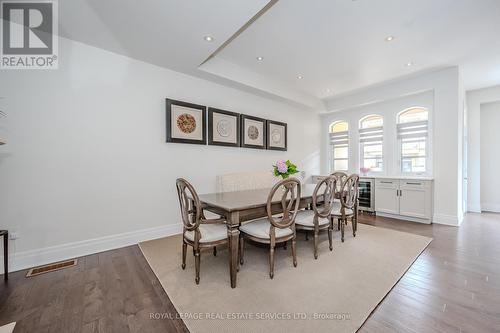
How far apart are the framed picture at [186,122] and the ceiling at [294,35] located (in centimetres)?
59

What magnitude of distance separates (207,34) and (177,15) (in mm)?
395

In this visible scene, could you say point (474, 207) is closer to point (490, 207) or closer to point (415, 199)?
point (490, 207)

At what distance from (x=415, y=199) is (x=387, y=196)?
0.48 metres

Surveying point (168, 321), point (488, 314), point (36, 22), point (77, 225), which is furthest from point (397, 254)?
point (36, 22)

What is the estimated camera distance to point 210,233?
2.07m

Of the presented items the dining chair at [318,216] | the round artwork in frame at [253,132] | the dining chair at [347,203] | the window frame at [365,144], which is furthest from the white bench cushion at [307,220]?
the window frame at [365,144]

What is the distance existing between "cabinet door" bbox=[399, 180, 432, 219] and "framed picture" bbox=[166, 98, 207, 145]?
4.17 meters

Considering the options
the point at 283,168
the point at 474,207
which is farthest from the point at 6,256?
the point at 474,207

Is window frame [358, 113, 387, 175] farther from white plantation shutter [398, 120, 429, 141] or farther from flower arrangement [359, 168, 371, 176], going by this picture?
white plantation shutter [398, 120, 429, 141]

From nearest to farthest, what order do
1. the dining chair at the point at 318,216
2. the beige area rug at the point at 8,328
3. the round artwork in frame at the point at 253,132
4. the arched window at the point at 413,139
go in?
the beige area rug at the point at 8,328, the dining chair at the point at 318,216, the round artwork in frame at the point at 253,132, the arched window at the point at 413,139

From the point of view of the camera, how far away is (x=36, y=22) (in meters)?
2.27

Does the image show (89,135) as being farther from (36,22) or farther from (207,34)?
(207,34)

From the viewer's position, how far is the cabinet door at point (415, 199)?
400cm

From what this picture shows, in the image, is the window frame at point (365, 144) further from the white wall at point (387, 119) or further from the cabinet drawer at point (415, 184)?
the cabinet drawer at point (415, 184)
